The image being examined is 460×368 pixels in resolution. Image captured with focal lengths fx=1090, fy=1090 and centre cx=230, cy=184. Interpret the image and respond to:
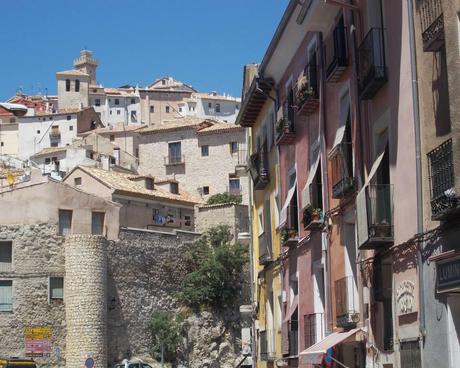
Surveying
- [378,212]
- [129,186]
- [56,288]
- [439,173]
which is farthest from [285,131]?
[129,186]

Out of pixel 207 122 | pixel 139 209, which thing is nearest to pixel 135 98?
pixel 207 122

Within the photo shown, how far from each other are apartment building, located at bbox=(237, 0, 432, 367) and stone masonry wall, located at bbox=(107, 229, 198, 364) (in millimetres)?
29446

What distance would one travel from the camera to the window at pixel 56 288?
5625 centimetres

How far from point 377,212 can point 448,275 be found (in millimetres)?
3033

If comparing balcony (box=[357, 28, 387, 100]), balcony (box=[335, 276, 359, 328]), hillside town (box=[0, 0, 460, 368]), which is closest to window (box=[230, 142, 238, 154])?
hillside town (box=[0, 0, 460, 368])

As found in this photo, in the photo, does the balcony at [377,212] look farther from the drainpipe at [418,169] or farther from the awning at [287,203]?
the awning at [287,203]

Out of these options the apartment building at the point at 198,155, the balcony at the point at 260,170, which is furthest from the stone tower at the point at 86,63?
the balcony at the point at 260,170

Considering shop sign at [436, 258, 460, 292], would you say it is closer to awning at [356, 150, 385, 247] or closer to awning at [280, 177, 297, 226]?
awning at [356, 150, 385, 247]

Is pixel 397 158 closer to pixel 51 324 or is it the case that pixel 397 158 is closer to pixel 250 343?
Answer: pixel 250 343

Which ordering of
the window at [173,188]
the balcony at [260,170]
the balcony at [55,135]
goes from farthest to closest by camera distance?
the balcony at [55,135] → the window at [173,188] → the balcony at [260,170]

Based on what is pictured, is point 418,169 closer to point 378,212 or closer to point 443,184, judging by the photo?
point 443,184

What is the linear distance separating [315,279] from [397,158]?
7.88 m

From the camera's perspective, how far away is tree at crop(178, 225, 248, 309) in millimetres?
59562

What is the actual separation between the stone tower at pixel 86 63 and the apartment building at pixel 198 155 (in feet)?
269
